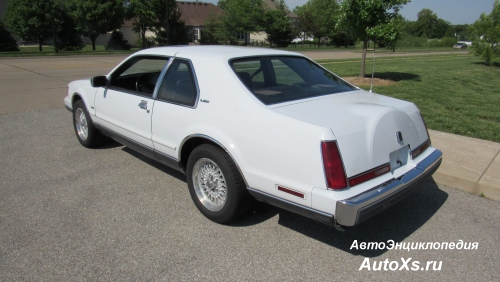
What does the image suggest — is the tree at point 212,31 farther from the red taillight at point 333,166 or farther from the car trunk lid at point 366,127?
the red taillight at point 333,166

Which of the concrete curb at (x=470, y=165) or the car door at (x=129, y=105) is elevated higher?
the car door at (x=129, y=105)

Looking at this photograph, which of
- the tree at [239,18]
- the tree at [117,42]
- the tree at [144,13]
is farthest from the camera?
the tree at [239,18]

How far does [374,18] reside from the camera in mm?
11562

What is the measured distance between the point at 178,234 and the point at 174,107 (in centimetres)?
124

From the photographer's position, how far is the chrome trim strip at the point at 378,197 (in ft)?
8.76

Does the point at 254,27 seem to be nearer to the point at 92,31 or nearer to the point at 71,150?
the point at 92,31

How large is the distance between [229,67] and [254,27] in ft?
169

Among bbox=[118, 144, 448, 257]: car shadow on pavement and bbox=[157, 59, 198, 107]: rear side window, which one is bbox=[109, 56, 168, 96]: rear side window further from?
bbox=[118, 144, 448, 257]: car shadow on pavement

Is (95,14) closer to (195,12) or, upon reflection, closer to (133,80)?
(195,12)

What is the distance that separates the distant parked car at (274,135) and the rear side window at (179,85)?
0.01 metres

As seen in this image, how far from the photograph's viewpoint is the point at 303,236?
3379 millimetres

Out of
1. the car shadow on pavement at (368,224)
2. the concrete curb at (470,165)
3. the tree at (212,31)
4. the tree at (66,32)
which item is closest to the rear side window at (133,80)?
the car shadow on pavement at (368,224)

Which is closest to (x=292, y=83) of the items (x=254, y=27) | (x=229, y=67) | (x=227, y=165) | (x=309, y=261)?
(x=229, y=67)

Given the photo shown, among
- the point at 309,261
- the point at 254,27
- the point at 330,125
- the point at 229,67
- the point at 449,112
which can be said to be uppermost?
the point at 254,27
